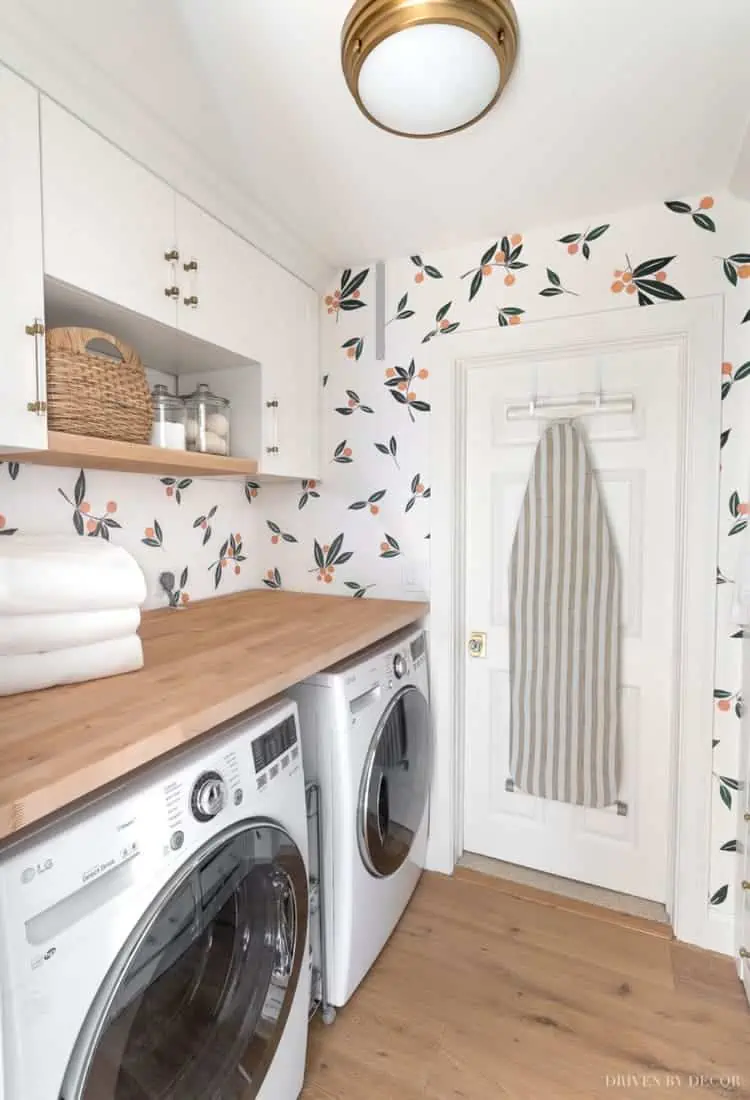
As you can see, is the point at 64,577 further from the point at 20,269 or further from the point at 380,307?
the point at 380,307

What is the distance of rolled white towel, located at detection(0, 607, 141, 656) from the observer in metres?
1.00

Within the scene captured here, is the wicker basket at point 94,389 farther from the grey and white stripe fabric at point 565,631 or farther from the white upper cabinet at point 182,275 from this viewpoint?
the grey and white stripe fabric at point 565,631

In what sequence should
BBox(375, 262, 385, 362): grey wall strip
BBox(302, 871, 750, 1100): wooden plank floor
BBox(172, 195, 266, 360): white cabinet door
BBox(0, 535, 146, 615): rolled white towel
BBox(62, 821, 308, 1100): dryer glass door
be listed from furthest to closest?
BBox(375, 262, 385, 362): grey wall strip → BBox(172, 195, 266, 360): white cabinet door → BBox(302, 871, 750, 1100): wooden plank floor → BBox(0, 535, 146, 615): rolled white towel → BBox(62, 821, 308, 1100): dryer glass door

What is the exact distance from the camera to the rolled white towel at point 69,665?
3.36 ft

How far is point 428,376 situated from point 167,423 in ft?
3.16

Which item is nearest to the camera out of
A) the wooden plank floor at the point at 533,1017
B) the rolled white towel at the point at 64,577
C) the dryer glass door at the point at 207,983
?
the dryer glass door at the point at 207,983

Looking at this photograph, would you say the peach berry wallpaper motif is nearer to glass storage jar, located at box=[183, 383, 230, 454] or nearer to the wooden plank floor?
the wooden plank floor

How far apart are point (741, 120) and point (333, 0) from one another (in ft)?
3.32

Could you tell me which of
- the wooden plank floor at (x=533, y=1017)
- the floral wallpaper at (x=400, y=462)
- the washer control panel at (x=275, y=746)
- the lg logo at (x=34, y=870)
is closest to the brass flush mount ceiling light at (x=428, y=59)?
the floral wallpaper at (x=400, y=462)

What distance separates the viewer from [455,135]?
139 centimetres

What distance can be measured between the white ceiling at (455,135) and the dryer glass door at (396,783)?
1527 mm

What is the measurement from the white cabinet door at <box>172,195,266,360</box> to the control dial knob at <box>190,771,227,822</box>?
45.2 inches

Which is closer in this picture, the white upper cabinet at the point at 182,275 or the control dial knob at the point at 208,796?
the control dial knob at the point at 208,796

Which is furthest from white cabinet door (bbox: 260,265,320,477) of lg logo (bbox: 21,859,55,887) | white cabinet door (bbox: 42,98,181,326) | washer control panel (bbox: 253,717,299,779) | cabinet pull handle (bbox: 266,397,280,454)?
lg logo (bbox: 21,859,55,887)
